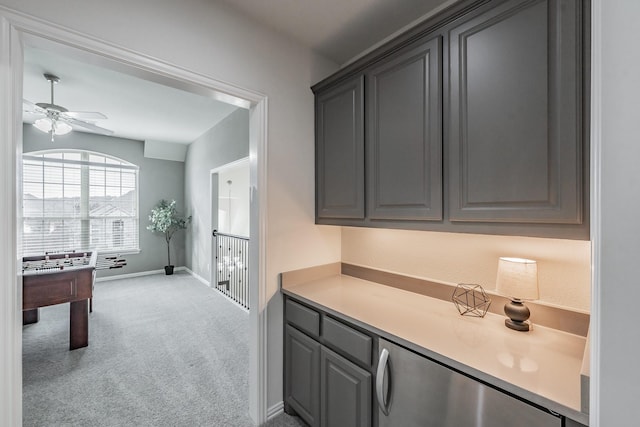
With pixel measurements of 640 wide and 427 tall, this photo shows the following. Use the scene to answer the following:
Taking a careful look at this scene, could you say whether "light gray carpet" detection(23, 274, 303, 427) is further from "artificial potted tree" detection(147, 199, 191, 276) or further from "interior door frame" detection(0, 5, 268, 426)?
"artificial potted tree" detection(147, 199, 191, 276)

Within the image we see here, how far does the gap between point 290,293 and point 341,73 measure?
1544mm

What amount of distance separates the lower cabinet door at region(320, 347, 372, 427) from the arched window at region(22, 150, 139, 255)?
18.5 feet

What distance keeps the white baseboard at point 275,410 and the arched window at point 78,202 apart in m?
5.21

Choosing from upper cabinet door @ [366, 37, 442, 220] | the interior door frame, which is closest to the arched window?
the interior door frame

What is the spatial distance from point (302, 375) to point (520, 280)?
4.50 feet

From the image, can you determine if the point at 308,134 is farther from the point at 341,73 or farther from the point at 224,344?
the point at 224,344

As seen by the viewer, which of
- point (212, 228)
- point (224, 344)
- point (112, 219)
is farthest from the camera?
point (112, 219)

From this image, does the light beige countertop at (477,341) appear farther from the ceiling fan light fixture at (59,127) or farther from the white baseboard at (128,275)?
the white baseboard at (128,275)

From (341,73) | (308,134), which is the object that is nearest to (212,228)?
(308,134)

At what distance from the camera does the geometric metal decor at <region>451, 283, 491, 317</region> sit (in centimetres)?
148

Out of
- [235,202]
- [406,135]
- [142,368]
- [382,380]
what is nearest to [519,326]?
[382,380]

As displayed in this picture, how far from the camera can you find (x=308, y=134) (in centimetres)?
208

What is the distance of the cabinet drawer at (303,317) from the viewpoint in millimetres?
1643

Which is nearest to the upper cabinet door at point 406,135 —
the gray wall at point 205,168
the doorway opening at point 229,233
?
the doorway opening at point 229,233
